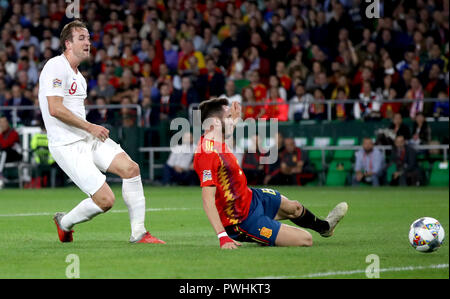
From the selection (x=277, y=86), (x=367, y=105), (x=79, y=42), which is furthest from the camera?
(x=277, y=86)

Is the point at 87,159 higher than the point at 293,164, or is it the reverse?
the point at 87,159

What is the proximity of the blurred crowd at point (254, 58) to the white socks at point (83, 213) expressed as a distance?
12.3 meters

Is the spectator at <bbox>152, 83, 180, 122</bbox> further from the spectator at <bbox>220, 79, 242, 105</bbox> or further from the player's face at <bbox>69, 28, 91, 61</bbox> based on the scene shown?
the player's face at <bbox>69, 28, 91, 61</bbox>

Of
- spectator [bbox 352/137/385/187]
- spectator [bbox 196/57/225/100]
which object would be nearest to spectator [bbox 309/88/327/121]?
spectator [bbox 352/137/385/187]

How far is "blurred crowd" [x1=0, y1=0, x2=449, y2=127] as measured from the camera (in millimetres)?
22141

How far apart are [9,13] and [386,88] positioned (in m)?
14.0

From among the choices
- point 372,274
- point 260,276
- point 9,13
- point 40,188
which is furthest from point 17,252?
point 9,13

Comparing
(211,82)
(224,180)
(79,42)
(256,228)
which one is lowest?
(256,228)

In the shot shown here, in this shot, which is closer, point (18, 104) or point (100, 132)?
point (100, 132)

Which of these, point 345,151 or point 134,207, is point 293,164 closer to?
point 345,151

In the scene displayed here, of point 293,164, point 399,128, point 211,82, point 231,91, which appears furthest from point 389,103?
point 211,82

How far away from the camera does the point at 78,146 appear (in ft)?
33.0

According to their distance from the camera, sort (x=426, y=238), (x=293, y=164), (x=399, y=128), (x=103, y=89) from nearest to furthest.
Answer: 1. (x=426, y=238)
2. (x=399, y=128)
3. (x=293, y=164)
4. (x=103, y=89)

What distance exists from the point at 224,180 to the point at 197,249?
2.46ft
